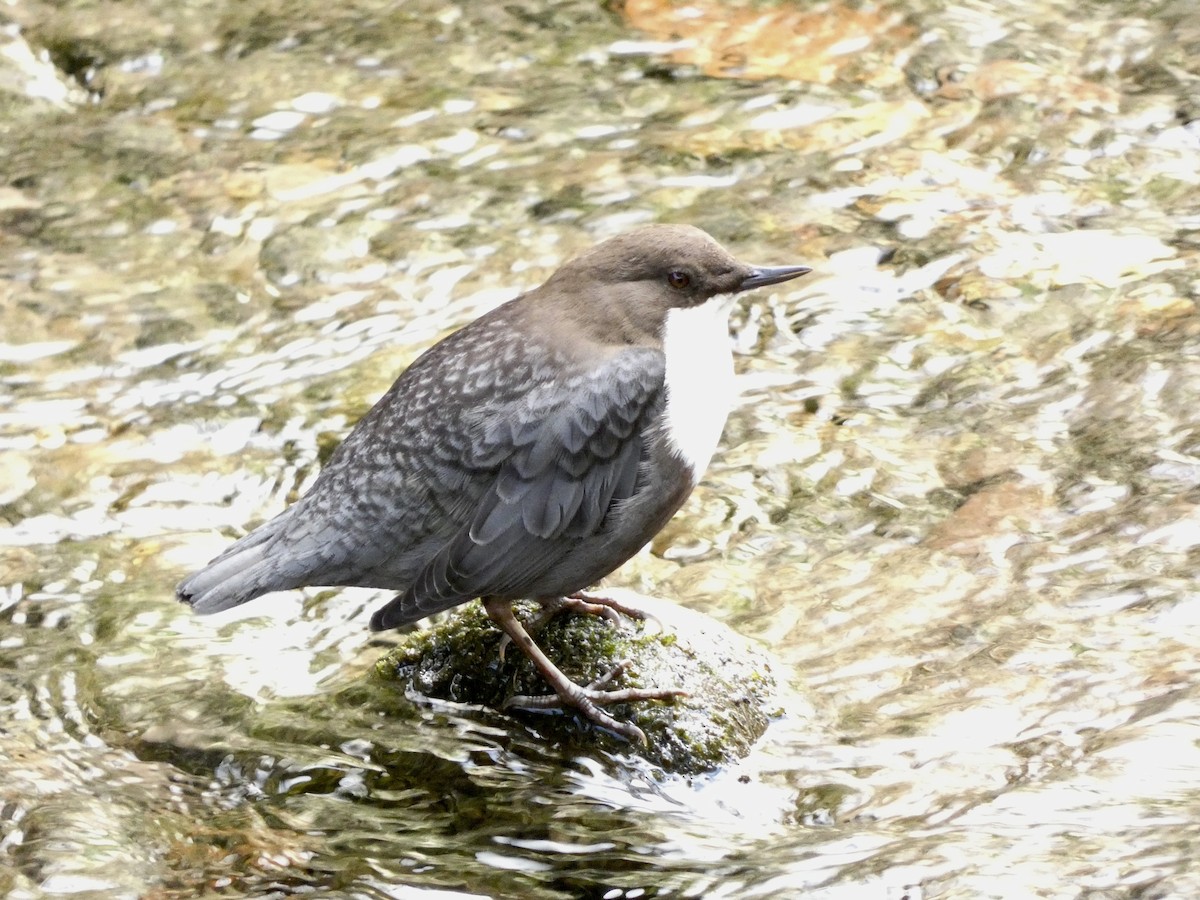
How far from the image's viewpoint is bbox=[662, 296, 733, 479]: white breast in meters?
4.00

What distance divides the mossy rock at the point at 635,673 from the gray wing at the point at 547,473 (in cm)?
28

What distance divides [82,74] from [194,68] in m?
0.51

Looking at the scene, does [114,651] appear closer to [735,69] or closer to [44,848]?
[44,848]

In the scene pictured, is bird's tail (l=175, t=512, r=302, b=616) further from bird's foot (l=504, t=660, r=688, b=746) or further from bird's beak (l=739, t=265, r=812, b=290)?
bird's beak (l=739, t=265, r=812, b=290)

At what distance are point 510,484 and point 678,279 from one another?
696mm

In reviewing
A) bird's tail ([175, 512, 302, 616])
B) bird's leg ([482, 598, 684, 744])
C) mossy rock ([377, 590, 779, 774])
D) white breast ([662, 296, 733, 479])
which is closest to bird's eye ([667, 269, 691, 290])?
white breast ([662, 296, 733, 479])

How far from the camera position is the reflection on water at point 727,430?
3.53 metres

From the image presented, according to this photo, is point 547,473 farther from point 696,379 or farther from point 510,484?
point 696,379

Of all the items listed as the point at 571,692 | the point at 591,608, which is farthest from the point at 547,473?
the point at 571,692

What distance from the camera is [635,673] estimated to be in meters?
3.92

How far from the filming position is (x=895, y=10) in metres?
7.78

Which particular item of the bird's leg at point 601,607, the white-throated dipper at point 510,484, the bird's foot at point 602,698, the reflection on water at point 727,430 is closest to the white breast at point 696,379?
the white-throated dipper at point 510,484

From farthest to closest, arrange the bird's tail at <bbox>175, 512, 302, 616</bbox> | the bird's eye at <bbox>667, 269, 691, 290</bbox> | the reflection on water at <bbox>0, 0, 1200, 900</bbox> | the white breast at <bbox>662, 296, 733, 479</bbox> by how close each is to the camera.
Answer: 1. the bird's eye at <bbox>667, 269, 691, 290</bbox>
2. the white breast at <bbox>662, 296, 733, 479</bbox>
3. the bird's tail at <bbox>175, 512, 302, 616</bbox>
4. the reflection on water at <bbox>0, 0, 1200, 900</bbox>

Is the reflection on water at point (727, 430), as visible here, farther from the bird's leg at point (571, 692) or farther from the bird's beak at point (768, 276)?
the bird's beak at point (768, 276)
